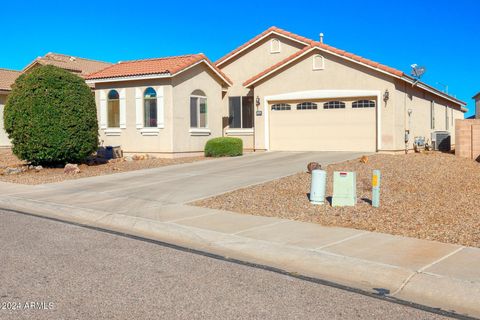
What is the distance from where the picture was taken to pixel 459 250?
7.10 m

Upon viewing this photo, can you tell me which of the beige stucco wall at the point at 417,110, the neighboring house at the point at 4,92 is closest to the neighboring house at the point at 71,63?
the neighboring house at the point at 4,92

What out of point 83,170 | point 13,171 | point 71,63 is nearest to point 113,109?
point 83,170

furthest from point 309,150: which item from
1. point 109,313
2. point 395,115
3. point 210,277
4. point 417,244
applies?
point 109,313

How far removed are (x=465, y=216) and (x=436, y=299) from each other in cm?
424

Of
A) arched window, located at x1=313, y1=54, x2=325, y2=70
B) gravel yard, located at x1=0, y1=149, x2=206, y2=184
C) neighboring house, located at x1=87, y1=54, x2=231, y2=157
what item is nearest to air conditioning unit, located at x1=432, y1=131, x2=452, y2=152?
Answer: arched window, located at x1=313, y1=54, x2=325, y2=70

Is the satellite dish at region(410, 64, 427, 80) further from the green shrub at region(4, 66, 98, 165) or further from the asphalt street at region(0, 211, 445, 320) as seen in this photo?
the asphalt street at region(0, 211, 445, 320)

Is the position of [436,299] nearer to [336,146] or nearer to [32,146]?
[32,146]

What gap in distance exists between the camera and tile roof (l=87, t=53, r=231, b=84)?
2180cm

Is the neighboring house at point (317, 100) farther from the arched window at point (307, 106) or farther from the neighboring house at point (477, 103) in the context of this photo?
the neighboring house at point (477, 103)

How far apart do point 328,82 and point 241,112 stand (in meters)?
5.13

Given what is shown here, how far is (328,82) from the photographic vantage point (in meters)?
22.1

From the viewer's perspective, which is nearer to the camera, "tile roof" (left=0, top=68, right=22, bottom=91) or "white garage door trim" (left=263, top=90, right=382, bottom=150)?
"white garage door trim" (left=263, top=90, right=382, bottom=150)

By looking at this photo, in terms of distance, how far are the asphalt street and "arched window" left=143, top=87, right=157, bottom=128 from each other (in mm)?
14994

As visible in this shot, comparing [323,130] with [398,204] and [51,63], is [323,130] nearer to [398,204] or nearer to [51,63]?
[398,204]
